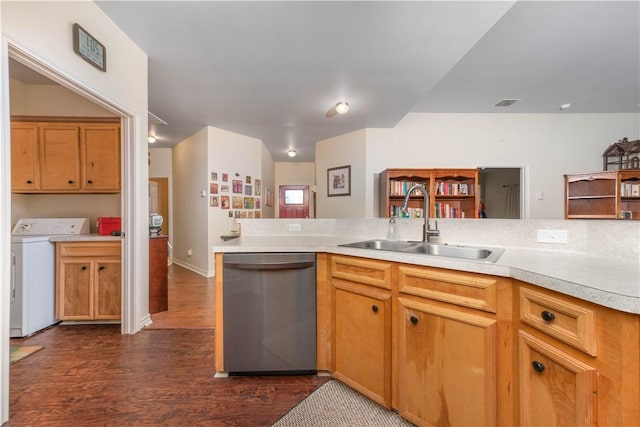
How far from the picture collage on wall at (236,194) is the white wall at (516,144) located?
2230 millimetres

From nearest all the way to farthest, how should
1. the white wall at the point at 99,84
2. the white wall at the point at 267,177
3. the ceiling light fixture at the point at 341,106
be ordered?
the white wall at the point at 99,84, the ceiling light fixture at the point at 341,106, the white wall at the point at 267,177

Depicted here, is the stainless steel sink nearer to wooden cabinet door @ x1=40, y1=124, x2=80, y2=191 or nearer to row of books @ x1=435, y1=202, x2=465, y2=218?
row of books @ x1=435, y1=202, x2=465, y2=218

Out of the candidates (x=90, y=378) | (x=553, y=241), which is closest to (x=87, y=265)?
(x=90, y=378)

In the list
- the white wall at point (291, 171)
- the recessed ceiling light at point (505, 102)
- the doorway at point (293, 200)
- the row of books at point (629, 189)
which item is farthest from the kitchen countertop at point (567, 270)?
the white wall at point (291, 171)

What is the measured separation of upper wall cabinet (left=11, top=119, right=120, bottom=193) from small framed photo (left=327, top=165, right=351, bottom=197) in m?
3.11

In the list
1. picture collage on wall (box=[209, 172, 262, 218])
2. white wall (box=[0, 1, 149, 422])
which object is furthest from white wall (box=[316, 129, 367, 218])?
white wall (box=[0, 1, 149, 422])

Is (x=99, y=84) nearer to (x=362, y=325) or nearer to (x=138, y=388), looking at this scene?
(x=138, y=388)

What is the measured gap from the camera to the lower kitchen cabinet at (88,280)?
2.37m

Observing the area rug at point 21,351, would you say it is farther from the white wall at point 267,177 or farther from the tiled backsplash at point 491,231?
the white wall at point 267,177

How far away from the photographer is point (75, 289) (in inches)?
93.8

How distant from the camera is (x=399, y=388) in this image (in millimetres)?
1260

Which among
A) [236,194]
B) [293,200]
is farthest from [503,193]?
[293,200]

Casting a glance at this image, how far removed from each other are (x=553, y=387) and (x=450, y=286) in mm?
415

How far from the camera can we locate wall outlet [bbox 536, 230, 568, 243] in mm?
1317
